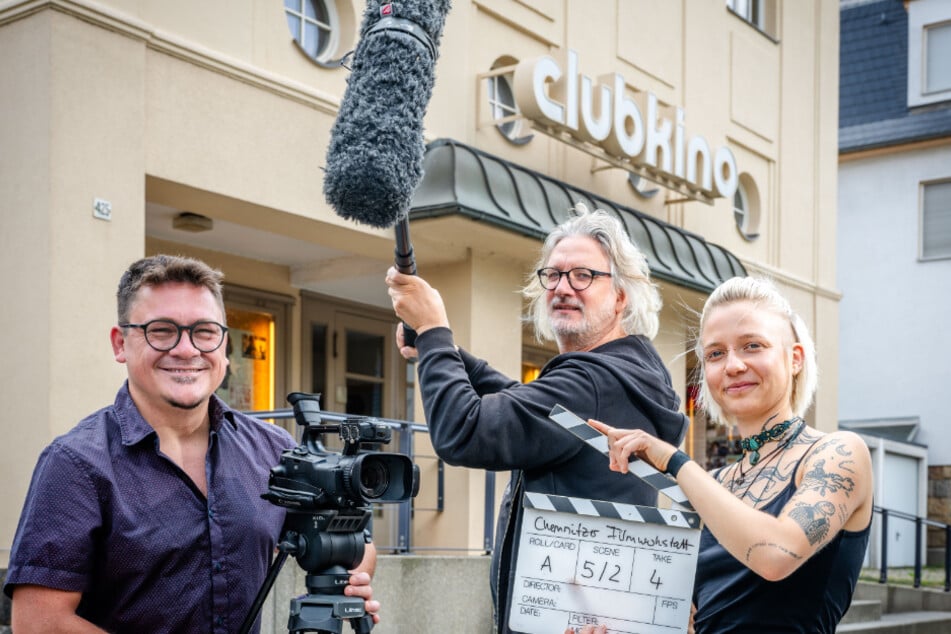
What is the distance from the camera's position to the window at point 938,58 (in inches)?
859

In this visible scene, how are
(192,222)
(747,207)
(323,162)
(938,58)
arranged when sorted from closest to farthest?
(323,162)
(192,222)
(747,207)
(938,58)

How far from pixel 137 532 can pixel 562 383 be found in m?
1.08

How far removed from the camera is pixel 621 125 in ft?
39.0

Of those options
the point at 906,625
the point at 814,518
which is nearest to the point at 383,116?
the point at 814,518

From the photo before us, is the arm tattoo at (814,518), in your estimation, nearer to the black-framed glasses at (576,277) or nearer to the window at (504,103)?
the black-framed glasses at (576,277)

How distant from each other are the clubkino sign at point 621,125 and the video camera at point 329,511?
26.9ft

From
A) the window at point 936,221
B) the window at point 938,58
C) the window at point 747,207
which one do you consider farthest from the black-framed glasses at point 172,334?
the window at point 938,58

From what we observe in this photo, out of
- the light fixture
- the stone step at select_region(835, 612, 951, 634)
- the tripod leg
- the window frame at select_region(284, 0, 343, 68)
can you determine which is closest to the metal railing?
the stone step at select_region(835, 612, 951, 634)

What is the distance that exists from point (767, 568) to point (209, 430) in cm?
147

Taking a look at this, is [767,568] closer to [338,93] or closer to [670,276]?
[338,93]

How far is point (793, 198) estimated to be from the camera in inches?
652

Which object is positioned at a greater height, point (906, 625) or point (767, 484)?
point (767, 484)

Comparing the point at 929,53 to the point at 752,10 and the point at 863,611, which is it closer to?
the point at 752,10

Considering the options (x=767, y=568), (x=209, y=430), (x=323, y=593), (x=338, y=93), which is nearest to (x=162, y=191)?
(x=338, y=93)
